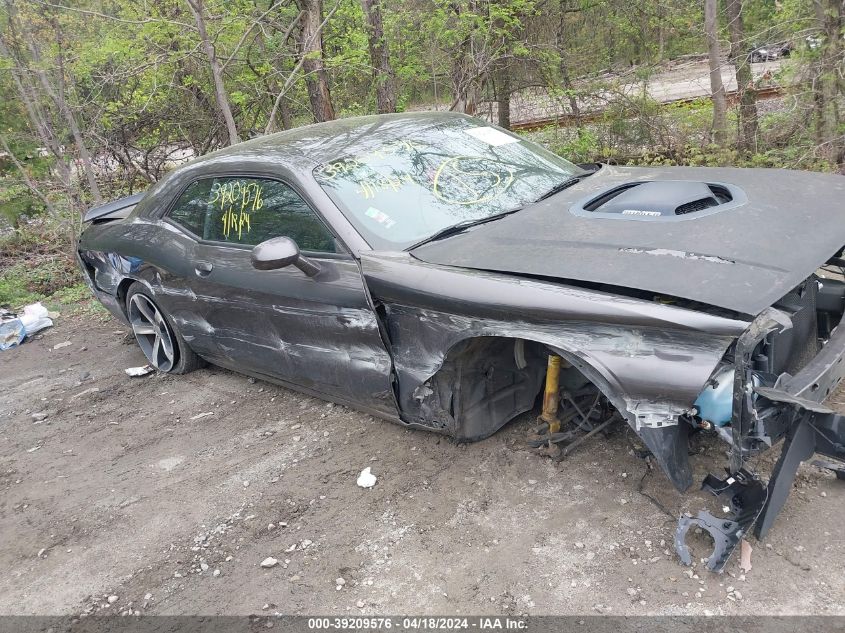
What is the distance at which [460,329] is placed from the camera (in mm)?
2557

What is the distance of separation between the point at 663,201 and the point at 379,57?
20.7 feet

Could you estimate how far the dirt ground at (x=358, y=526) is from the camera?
7.20 ft

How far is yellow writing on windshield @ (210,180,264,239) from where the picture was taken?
11.3ft

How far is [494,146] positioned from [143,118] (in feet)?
22.7

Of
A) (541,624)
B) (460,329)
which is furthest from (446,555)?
(460,329)

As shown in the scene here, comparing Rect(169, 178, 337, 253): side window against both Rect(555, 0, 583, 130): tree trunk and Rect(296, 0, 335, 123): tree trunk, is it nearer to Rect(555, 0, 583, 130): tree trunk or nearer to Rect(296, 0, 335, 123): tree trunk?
Rect(296, 0, 335, 123): tree trunk

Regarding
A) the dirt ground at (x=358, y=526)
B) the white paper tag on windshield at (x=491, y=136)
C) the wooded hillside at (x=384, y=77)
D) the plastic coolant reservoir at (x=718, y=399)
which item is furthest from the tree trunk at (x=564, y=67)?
the plastic coolant reservoir at (x=718, y=399)

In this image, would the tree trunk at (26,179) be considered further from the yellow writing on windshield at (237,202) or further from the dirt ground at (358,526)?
the yellow writing on windshield at (237,202)

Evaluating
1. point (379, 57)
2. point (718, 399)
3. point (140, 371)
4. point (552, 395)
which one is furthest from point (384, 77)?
point (718, 399)

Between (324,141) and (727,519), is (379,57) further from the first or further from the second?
(727,519)

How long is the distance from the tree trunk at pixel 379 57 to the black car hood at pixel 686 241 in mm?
5705

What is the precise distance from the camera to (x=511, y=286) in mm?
2363

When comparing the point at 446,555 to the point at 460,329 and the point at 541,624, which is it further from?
the point at 460,329

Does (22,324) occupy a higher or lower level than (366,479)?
higher
